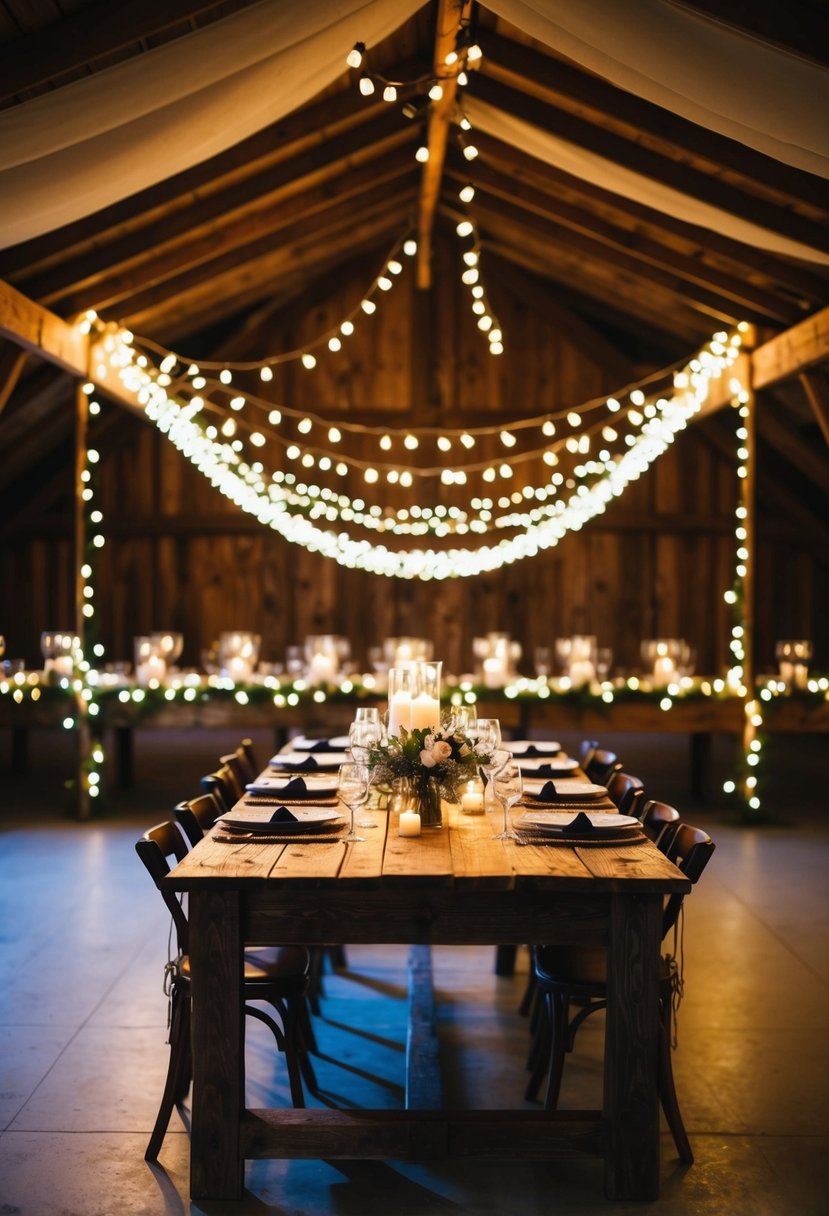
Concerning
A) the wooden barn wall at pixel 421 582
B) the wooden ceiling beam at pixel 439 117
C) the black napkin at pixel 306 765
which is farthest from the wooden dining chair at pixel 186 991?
the wooden barn wall at pixel 421 582

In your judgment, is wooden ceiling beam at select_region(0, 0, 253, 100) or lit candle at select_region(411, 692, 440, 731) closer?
lit candle at select_region(411, 692, 440, 731)

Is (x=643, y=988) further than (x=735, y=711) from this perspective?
No

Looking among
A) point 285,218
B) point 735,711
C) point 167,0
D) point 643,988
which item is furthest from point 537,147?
point 643,988

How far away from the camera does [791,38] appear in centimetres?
376

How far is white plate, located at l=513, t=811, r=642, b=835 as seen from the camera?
10.1ft

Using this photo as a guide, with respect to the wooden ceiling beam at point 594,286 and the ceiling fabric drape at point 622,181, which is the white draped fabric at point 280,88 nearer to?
the ceiling fabric drape at point 622,181

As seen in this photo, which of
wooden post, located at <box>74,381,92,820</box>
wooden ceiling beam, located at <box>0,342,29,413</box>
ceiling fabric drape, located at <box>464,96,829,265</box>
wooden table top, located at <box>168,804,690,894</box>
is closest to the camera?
wooden table top, located at <box>168,804,690,894</box>

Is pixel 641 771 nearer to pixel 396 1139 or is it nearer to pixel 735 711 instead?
pixel 735 711

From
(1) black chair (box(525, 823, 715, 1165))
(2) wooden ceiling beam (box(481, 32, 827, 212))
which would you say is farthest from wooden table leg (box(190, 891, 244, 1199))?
(2) wooden ceiling beam (box(481, 32, 827, 212))

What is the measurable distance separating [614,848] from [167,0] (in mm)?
3242

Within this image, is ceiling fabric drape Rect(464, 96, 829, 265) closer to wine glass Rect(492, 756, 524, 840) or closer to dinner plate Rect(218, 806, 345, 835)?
wine glass Rect(492, 756, 524, 840)

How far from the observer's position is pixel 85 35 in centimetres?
423

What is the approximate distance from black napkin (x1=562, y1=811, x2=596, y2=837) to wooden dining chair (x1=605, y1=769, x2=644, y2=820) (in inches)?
20.2

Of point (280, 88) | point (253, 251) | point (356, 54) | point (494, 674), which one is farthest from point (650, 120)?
point (494, 674)
